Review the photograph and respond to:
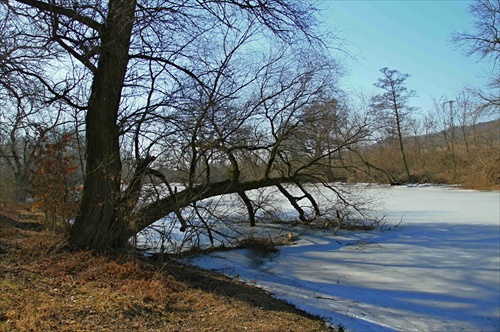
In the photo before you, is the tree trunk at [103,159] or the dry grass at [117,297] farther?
the tree trunk at [103,159]

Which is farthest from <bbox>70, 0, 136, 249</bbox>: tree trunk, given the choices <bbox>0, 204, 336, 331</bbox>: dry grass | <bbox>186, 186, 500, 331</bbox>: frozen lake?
<bbox>186, 186, 500, 331</bbox>: frozen lake

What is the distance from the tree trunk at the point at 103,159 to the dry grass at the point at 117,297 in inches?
19.9

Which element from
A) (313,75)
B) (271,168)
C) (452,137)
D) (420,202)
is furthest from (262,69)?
(452,137)

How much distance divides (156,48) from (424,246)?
30.0ft

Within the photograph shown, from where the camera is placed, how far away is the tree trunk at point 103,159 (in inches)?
281

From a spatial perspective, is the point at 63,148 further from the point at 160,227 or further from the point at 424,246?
the point at 424,246

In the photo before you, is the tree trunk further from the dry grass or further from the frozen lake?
the frozen lake

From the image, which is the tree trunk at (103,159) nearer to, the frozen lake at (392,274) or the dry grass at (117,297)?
the dry grass at (117,297)

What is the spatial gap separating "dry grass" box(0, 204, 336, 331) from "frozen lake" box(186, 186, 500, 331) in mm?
919

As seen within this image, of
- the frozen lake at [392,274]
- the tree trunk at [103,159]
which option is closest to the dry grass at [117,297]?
the tree trunk at [103,159]

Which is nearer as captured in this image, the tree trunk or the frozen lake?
the frozen lake

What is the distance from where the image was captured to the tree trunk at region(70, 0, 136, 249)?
7.13 metres

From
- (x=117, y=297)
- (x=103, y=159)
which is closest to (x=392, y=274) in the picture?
(x=117, y=297)

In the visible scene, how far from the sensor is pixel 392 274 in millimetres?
8578
